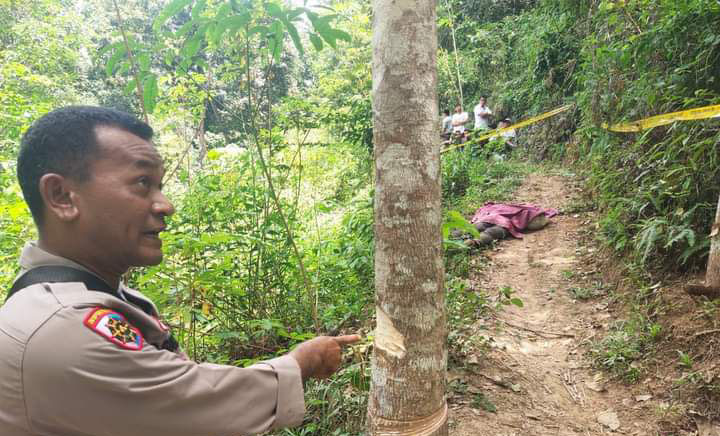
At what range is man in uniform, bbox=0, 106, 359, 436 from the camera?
806 millimetres

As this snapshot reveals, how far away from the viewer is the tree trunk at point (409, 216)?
1396mm

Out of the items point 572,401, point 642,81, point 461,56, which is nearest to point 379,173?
point 572,401

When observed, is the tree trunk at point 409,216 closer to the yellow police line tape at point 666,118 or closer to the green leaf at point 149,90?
the green leaf at point 149,90

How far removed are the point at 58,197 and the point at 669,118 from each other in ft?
15.1

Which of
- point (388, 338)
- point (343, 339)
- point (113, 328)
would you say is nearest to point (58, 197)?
point (113, 328)

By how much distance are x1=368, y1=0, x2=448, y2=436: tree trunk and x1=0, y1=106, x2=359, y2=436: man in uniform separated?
27 cm

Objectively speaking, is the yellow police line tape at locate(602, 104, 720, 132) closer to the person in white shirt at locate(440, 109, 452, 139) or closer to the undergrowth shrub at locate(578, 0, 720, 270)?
the undergrowth shrub at locate(578, 0, 720, 270)

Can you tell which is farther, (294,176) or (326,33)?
(294,176)

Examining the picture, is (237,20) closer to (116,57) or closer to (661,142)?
(116,57)

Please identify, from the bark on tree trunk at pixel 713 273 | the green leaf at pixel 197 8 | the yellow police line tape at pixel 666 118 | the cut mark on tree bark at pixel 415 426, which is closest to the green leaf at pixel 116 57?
the green leaf at pixel 197 8

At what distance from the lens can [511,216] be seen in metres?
5.52

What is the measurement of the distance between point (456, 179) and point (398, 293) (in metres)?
6.34

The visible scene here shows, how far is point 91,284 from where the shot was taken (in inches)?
41.4

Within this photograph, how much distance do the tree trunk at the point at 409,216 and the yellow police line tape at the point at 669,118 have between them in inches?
116
